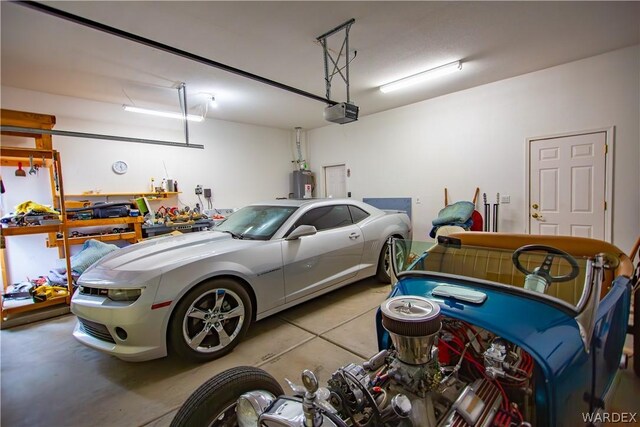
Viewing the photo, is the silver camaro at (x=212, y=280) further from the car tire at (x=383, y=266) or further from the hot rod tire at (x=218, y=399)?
the hot rod tire at (x=218, y=399)

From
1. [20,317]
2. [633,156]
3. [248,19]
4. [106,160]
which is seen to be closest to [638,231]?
[633,156]

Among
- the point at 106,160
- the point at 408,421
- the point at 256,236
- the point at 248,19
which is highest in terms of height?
the point at 248,19

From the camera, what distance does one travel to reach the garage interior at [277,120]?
2.42 metres

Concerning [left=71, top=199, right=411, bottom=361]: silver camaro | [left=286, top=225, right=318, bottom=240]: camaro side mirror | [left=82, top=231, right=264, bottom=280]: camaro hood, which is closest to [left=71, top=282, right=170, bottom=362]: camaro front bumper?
[left=71, top=199, right=411, bottom=361]: silver camaro

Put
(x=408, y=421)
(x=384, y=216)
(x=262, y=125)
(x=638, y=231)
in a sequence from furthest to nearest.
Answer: (x=262, y=125) < (x=384, y=216) < (x=638, y=231) < (x=408, y=421)

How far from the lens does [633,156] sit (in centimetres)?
390

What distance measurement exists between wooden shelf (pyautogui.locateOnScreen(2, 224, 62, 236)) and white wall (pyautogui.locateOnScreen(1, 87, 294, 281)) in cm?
166

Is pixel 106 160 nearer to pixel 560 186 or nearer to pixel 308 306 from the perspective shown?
pixel 308 306

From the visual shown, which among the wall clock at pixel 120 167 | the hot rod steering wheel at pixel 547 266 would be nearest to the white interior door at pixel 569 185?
the hot rod steering wheel at pixel 547 266

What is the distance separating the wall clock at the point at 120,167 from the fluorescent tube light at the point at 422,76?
4889 mm

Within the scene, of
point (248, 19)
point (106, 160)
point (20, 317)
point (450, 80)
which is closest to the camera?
point (248, 19)

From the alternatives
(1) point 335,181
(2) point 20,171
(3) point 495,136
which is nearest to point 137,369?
(2) point 20,171

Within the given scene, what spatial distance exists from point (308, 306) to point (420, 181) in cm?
380

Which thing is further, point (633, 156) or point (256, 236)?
point (633, 156)
